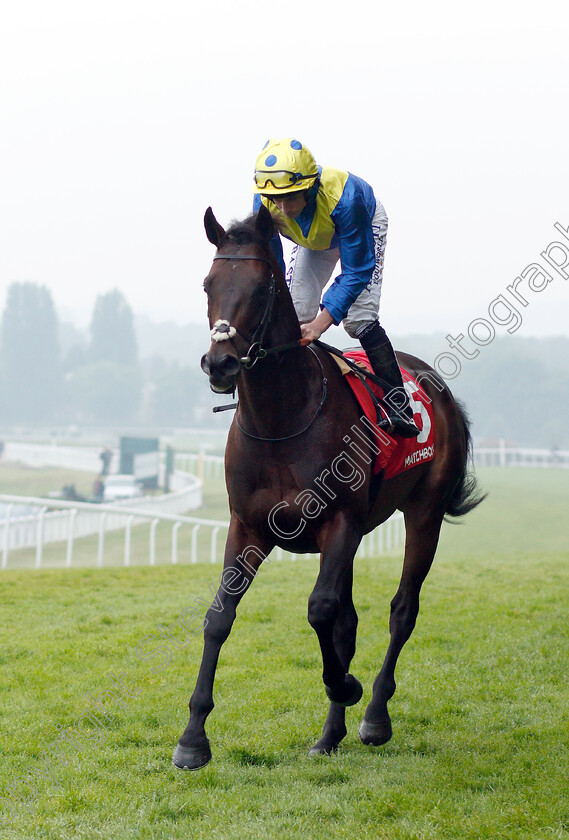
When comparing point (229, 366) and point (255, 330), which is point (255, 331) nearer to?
point (255, 330)

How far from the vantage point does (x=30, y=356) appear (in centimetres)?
10000

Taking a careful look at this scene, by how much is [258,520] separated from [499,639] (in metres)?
3.09

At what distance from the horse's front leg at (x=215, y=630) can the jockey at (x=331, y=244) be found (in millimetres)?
880

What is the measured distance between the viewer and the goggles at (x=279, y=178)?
342 cm

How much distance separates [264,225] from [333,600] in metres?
1.43

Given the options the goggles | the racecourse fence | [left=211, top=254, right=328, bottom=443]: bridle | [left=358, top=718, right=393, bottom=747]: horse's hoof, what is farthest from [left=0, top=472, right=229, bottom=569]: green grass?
the goggles

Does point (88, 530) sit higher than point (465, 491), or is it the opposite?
point (465, 491)

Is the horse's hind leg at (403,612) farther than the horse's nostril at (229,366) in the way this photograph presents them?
Yes

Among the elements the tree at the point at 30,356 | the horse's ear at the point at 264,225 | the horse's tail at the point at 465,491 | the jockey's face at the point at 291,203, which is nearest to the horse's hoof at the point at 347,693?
the horse's tail at the point at 465,491

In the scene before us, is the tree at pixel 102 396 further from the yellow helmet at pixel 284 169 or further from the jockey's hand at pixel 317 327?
the yellow helmet at pixel 284 169

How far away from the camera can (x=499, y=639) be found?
233 inches

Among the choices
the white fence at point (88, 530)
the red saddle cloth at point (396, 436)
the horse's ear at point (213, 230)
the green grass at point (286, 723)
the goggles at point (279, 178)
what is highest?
the goggles at point (279, 178)

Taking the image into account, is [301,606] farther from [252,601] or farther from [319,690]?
[319,690]

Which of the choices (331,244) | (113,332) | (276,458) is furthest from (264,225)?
(113,332)
